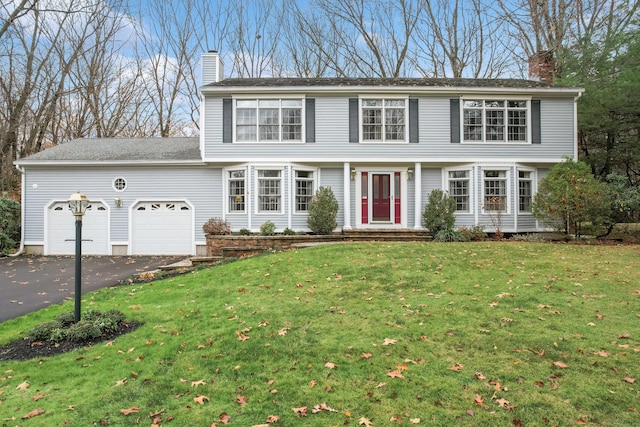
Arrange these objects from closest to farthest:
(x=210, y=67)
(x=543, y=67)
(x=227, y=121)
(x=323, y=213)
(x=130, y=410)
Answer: (x=130, y=410) → (x=323, y=213) → (x=227, y=121) → (x=210, y=67) → (x=543, y=67)

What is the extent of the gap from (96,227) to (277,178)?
7324 mm

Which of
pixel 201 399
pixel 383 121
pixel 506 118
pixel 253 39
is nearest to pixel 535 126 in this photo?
pixel 506 118

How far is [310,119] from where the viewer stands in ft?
47.5

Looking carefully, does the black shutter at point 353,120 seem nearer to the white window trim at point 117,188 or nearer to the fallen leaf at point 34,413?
the white window trim at point 117,188

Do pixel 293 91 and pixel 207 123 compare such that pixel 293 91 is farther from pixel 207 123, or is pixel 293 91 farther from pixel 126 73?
pixel 126 73

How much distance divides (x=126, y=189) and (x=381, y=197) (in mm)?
9801

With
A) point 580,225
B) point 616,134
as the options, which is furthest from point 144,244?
point 616,134

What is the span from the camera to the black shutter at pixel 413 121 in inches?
572

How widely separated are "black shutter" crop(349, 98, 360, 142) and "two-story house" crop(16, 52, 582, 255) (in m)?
0.05

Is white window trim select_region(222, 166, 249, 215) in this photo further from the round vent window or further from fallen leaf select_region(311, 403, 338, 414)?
fallen leaf select_region(311, 403, 338, 414)

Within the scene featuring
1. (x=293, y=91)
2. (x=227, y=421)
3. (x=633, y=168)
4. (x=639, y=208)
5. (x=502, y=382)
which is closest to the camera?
(x=227, y=421)

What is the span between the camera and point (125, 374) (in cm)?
432

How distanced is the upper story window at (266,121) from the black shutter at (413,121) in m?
4.06

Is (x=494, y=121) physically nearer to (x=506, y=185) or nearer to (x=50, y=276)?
(x=506, y=185)
